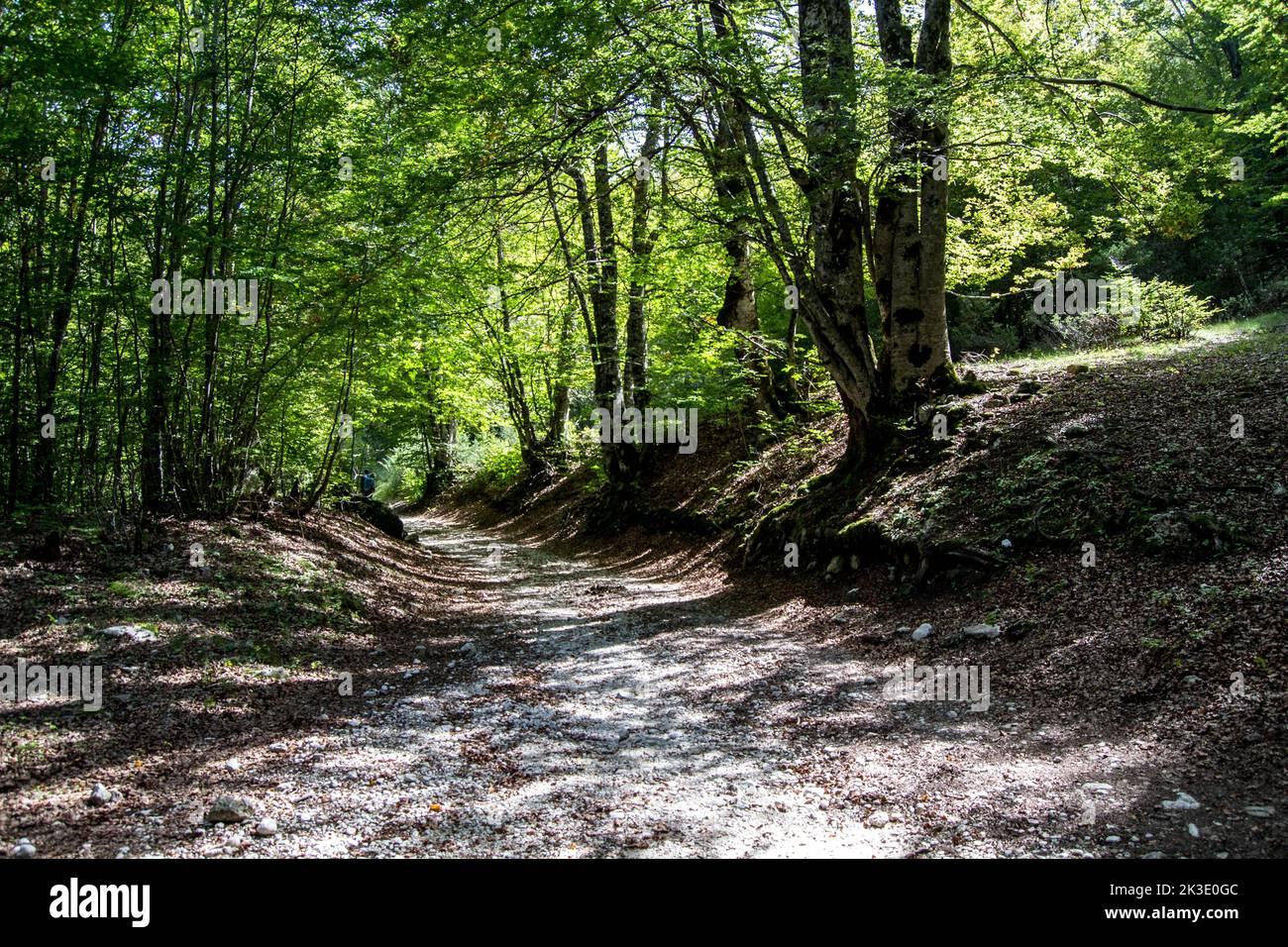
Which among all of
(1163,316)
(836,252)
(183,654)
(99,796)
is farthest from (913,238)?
(99,796)

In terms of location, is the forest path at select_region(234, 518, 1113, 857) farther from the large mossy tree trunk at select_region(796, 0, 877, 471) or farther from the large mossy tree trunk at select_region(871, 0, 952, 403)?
the large mossy tree trunk at select_region(871, 0, 952, 403)

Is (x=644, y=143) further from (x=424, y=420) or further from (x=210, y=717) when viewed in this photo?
(x=424, y=420)

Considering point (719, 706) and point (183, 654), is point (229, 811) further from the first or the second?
point (719, 706)

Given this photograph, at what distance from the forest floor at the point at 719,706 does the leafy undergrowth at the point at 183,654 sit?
1.1 inches

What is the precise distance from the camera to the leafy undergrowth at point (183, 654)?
363cm

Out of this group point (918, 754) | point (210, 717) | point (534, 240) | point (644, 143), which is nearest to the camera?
point (918, 754)

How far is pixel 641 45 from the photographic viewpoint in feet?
26.9

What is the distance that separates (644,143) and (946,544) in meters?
9.63

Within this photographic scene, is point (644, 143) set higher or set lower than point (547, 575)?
higher

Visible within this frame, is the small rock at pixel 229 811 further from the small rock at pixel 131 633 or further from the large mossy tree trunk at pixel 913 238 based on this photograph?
the large mossy tree trunk at pixel 913 238

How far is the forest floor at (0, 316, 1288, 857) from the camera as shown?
10.6 feet

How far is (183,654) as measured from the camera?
5.63 meters

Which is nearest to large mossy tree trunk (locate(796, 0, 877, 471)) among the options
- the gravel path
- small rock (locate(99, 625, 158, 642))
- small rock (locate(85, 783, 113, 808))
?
Result: the gravel path

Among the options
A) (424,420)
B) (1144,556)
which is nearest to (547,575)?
(1144,556)
